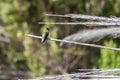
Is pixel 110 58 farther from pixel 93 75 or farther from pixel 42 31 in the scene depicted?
pixel 42 31

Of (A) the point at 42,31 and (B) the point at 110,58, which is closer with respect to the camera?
(B) the point at 110,58

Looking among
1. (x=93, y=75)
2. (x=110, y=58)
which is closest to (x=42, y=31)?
(x=110, y=58)

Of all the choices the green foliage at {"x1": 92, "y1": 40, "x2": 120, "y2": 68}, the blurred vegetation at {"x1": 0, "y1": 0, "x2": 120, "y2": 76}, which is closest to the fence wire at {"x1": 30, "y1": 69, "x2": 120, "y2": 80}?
the green foliage at {"x1": 92, "y1": 40, "x2": 120, "y2": 68}

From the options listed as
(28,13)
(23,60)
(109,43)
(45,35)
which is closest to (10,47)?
(23,60)

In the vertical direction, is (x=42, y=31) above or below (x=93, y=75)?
below

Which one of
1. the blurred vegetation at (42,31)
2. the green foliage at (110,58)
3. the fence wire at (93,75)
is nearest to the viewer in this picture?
the fence wire at (93,75)

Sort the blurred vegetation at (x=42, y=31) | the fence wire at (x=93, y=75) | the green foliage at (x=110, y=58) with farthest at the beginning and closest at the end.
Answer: the blurred vegetation at (x=42, y=31) < the green foliage at (x=110, y=58) < the fence wire at (x=93, y=75)

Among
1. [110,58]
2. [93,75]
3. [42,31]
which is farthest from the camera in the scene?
[42,31]

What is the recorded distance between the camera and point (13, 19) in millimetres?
5336

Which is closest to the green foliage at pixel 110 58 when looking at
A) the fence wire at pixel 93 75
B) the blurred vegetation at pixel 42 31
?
the fence wire at pixel 93 75

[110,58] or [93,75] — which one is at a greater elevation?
[93,75]

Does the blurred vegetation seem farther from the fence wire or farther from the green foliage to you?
the fence wire

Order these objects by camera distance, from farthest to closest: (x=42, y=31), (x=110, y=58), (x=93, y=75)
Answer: (x=42, y=31), (x=110, y=58), (x=93, y=75)

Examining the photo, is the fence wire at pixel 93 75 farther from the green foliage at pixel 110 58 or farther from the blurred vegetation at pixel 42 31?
the blurred vegetation at pixel 42 31
